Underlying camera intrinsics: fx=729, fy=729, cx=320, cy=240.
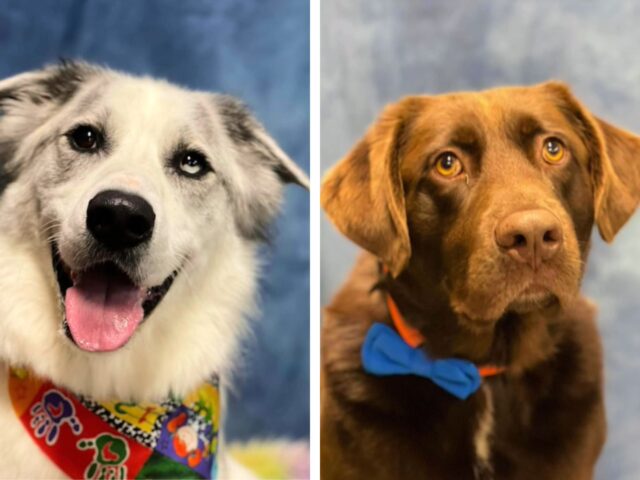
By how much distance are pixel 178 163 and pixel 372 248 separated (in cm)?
40

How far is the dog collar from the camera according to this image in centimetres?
141

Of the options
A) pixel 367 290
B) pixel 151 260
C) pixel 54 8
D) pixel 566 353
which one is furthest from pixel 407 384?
pixel 54 8

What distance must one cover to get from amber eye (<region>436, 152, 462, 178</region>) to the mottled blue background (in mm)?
291

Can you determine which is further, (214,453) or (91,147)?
(214,453)

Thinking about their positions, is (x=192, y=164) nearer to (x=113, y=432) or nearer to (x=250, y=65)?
(x=250, y=65)

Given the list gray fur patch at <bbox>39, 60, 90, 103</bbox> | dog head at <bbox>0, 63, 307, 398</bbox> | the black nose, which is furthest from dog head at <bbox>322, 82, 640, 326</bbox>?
gray fur patch at <bbox>39, 60, 90, 103</bbox>

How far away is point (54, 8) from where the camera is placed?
1472mm

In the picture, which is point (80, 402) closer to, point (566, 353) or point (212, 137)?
point (212, 137)

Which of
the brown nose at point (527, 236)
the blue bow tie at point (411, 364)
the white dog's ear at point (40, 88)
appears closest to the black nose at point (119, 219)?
the white dog's ear at point (40, 88)

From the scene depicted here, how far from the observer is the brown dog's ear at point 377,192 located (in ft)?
4.55

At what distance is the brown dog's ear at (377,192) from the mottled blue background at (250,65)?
3.1 inches

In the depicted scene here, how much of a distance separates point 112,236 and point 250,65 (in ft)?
1.62

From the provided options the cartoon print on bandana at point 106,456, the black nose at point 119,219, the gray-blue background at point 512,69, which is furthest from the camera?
the gray-blue background at point 512,69

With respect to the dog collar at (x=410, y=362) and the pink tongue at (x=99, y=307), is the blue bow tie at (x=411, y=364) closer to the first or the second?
the dog collar at (x=410, y=362)
